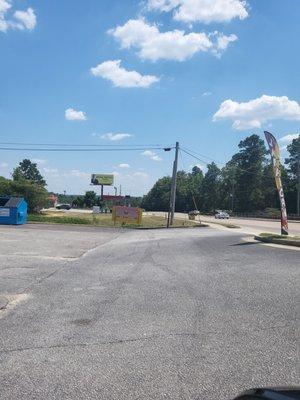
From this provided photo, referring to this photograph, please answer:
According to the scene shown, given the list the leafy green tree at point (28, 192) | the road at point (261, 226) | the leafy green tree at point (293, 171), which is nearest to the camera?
the road at point (261, 226)

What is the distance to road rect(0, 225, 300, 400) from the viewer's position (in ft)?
15.9

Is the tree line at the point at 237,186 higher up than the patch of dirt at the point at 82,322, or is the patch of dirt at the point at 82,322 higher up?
the tree line at the point at 237,186

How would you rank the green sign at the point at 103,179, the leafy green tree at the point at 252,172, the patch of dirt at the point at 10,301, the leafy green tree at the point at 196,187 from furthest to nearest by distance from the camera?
the leafy green tree at the point at 196,187 → the green sign at the point at 103,179 → the leafy green tree at the point at 252,172 → the patch of dirt at the point at 10,301

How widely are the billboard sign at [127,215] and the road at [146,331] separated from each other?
31.8m

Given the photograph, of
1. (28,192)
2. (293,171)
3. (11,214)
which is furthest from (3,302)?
(293,171)

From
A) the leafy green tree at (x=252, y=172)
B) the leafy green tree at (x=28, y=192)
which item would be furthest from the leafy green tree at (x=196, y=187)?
the leafy green tree at (x=28, y=192)

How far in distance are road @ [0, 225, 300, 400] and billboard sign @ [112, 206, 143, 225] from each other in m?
31.8

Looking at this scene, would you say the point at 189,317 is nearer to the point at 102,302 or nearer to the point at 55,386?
the point at 102,302

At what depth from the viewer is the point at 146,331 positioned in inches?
265

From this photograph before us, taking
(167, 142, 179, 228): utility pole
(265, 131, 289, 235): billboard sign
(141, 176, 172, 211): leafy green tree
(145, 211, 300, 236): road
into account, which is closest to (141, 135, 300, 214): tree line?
(141, 176, 172, 211): leafy green tree

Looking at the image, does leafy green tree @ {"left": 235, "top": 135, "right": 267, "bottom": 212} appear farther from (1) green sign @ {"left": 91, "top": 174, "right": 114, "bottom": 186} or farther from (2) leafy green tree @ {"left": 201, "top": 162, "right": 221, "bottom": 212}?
(1) green sign @ {"left": 91, "top": 174, "right": 114, "bottom": 186}

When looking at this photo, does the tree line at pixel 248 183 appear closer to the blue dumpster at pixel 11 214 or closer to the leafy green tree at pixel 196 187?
the leafy green tree at pixel 196 187

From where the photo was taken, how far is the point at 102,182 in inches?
5787

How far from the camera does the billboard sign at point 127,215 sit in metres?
44.9
